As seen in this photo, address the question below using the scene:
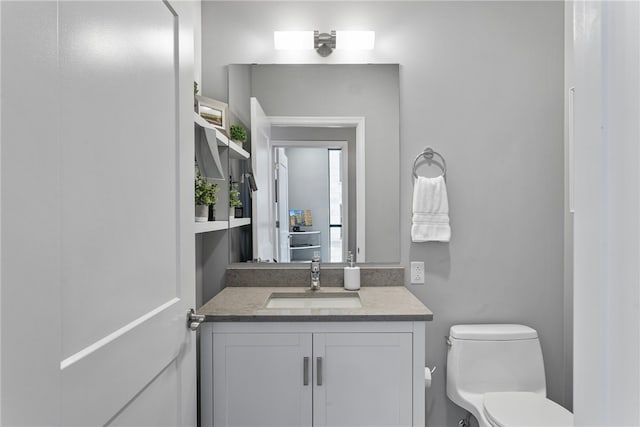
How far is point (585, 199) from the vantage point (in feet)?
1.34

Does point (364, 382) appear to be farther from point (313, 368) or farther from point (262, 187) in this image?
point (262, 187)

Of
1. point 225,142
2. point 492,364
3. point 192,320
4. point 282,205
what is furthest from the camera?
point 282,205

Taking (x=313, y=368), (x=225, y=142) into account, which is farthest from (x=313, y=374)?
(x=225, y=142)

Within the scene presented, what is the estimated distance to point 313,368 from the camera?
1.51m

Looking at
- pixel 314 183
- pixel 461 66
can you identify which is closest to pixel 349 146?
pixel 314 183

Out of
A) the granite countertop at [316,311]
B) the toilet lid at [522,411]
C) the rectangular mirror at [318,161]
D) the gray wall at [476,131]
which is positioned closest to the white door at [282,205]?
the rectangular mirror at [318,161]

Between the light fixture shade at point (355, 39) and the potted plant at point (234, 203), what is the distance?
91 cm

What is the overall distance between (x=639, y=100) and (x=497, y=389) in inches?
73.2

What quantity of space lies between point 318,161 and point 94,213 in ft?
4.59

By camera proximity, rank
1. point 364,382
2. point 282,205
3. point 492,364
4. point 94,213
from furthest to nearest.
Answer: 1. point 282,205
2. point 492,364
3. point 364,382
4. point 94,213

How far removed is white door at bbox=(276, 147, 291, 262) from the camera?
2068 mm

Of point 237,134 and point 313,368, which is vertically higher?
point 237,134

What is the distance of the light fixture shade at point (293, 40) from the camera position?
2.01 meters

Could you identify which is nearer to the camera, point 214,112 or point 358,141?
point 214,112
